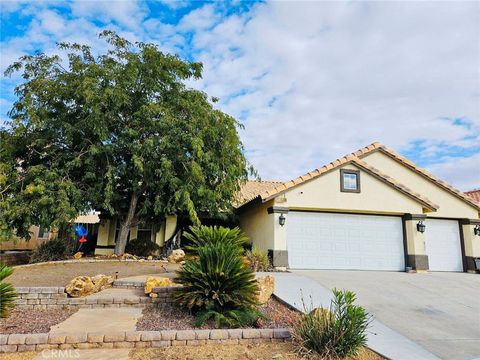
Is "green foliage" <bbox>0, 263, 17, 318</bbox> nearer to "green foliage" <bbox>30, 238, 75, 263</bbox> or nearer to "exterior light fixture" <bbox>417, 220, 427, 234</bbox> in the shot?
"green foliage" <bbox>30, 238, 75, 263</bbox>

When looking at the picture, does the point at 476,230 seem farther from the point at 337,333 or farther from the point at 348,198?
the point at 337,333

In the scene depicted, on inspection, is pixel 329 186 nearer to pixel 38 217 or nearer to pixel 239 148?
pixel 239 148

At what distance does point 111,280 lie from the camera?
817cm

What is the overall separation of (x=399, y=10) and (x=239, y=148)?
798 cm

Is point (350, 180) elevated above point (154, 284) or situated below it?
above

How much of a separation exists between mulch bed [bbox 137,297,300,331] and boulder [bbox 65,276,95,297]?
1.45 meters

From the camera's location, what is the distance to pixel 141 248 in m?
16.3

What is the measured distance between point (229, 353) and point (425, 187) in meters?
14.8

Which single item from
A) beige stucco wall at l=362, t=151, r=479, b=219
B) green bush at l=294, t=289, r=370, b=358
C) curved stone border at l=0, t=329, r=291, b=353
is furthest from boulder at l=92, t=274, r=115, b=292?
beige stucco wall at l=362, t=151, r=479, b=219

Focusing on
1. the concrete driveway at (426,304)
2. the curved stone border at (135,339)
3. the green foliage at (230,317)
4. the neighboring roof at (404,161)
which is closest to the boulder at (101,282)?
the curved stone border at (135,339)

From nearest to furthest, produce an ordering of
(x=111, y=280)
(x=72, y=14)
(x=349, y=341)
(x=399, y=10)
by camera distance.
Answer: (x=349, y=341), (x=111, y=280), (x=399, y=10), (x=72, y=14)

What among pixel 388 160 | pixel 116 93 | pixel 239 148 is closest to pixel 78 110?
pixel 116 93

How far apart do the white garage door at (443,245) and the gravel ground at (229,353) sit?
37.6ft

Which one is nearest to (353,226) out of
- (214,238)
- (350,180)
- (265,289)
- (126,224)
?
(350,180)
